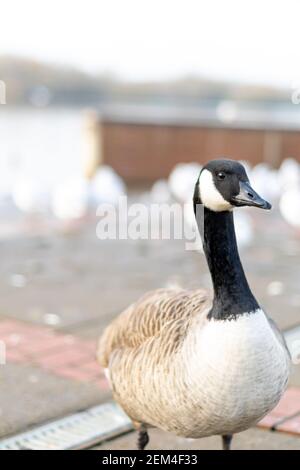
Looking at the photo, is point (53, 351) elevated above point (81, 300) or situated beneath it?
situated beneath

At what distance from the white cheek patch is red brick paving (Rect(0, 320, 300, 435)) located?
1.74 meters

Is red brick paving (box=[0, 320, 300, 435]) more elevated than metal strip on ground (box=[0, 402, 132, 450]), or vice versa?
red brick paving (box=[0, 320, 300, 435])

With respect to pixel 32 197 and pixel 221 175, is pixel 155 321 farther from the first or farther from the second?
pixel 32 197

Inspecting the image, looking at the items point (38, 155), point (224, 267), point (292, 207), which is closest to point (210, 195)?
point (224, 267)

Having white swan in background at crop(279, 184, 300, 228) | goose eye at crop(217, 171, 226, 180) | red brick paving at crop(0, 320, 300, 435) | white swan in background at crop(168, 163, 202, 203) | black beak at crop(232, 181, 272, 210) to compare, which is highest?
white swan in background at crop(168, 163, 202, 203)

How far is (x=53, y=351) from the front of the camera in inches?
236

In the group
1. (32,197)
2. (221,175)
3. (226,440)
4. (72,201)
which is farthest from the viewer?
(32,197)

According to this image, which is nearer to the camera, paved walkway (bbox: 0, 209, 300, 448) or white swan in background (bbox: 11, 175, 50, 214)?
paved walkway (bbox: 0, 209, 300, 448)

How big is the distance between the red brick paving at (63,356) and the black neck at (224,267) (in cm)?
147

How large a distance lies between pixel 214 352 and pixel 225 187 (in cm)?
75

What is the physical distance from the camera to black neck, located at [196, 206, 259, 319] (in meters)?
3.47

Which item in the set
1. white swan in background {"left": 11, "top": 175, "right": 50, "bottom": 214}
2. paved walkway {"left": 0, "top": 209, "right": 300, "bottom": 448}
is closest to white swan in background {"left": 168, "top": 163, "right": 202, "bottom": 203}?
paved walkway {"left": 0, "top": 209, "right": 300, "bottom": 448}

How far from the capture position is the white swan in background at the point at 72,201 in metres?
12.1

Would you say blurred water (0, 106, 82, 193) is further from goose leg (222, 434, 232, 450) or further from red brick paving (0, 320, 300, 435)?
goose leg (222, 434, 232, 450)
